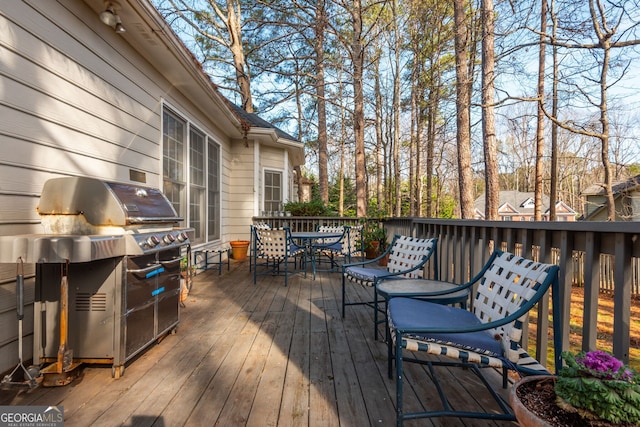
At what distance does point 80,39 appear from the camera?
263cm

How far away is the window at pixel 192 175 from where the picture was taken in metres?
4.39

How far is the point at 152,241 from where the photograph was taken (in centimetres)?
217

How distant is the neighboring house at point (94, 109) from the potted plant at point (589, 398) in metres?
2.85

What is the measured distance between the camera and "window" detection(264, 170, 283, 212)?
769 centimetres

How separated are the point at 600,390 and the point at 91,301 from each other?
2487mm

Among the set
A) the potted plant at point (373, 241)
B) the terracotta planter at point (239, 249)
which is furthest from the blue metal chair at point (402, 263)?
the terracotta planter at point (239, 249)

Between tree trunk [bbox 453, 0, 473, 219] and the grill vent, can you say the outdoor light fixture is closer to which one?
the grill vent

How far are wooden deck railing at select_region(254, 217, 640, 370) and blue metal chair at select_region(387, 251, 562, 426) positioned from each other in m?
0.15

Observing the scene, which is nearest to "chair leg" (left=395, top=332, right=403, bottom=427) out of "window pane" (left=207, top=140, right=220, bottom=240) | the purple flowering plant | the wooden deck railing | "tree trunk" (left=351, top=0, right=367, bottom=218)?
the purple flowering plant

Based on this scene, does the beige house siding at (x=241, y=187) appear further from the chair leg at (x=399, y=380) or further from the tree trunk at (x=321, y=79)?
the chair leg at (x=399, y=380)

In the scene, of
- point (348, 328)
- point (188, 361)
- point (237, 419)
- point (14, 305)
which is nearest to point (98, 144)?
point (14, 305)

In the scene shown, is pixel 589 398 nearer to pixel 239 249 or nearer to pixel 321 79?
pixel 239 249

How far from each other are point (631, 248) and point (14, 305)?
340cm

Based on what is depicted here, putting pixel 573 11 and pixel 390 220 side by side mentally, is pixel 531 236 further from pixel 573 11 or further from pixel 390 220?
pixel 573 11
